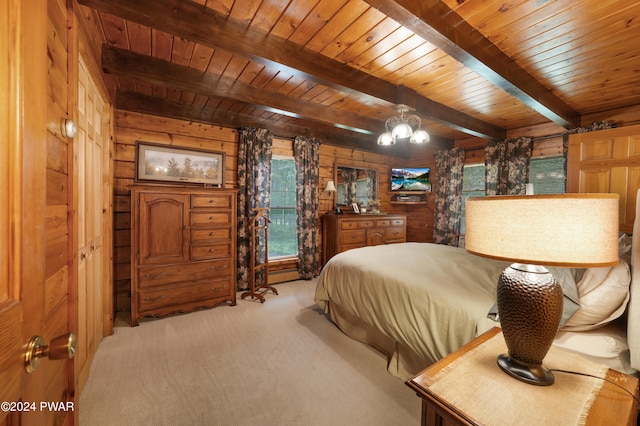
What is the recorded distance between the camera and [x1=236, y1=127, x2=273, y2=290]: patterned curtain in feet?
12.0

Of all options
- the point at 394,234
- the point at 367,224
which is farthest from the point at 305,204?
the point at 394,234

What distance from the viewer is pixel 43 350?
22.1 inches

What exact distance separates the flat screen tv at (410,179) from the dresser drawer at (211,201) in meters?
3.41

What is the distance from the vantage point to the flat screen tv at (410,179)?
5164 millimetres

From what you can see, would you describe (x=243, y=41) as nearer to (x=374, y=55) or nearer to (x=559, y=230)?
(x=374, y=55)

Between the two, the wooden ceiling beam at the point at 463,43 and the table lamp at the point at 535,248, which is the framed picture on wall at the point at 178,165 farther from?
the table lamp at the point at 535,248

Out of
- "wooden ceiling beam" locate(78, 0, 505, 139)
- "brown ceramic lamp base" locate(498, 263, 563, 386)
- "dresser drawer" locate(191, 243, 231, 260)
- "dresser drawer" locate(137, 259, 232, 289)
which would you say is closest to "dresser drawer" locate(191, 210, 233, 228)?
"dresser drawer" locate(191, 243, 231, 260)

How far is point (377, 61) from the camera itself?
86.8 inches

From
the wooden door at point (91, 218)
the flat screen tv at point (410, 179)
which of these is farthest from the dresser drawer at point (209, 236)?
the flat screen tv at point (410, 179)

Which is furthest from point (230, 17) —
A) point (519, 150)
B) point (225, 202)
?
point (519, 150)

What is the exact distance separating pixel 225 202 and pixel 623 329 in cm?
325

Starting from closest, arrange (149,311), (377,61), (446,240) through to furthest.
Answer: (377,61), (149,311), (446,240)

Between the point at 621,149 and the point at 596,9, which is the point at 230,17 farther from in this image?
the point at 621,149

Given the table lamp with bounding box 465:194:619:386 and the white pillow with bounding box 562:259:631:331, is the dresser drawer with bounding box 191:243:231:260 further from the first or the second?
the white pillow with bounding box 562:259:631:331
